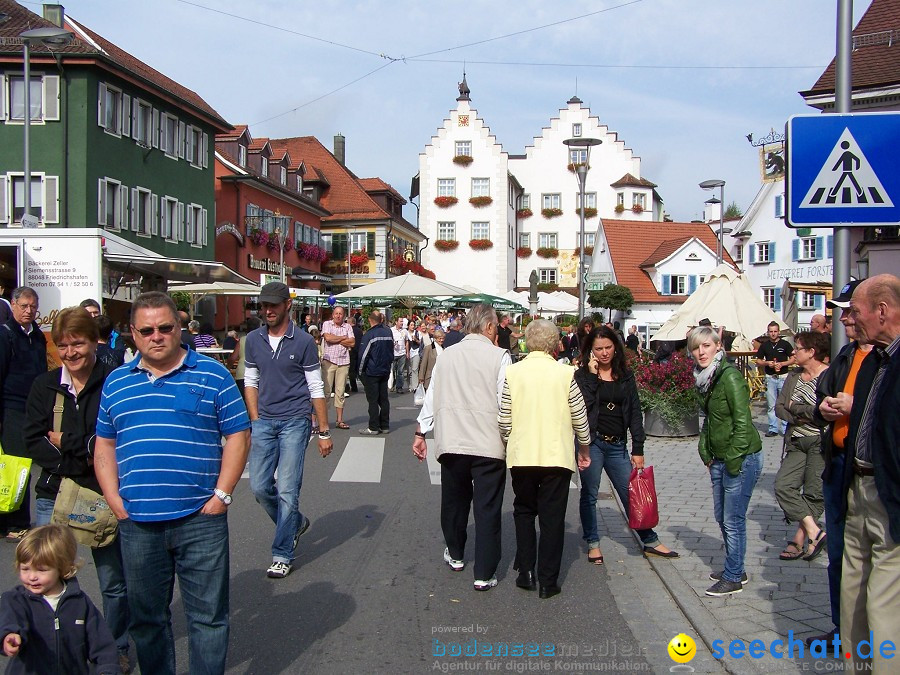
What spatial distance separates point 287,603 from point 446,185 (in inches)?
2523

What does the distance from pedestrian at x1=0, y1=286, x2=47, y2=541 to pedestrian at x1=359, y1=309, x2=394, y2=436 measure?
285 inches

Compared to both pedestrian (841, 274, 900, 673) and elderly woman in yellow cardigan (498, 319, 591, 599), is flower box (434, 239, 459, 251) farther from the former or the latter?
pedestrian (841, 274, 900, 673)

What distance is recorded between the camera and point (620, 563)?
270 inches

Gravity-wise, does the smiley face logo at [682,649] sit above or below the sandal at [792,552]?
below

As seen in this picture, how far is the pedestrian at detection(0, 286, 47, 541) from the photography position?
6.82 metres

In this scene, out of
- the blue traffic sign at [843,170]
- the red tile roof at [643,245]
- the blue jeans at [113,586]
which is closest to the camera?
the blue jeans at [113,586]

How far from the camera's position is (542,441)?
5852 mm

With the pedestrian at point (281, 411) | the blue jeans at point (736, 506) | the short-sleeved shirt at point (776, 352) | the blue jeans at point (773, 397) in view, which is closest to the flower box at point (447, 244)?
the short-sleeved shirt at point (776, 352)

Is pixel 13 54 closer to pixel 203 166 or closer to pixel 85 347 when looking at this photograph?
pixel 203 166

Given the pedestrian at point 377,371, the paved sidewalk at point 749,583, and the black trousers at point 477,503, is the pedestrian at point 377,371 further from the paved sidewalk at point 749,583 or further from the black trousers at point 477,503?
the black trousers at point 477,503

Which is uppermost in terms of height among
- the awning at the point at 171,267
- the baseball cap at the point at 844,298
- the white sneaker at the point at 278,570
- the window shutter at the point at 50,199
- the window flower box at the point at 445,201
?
the window flower box at the point at 445,201

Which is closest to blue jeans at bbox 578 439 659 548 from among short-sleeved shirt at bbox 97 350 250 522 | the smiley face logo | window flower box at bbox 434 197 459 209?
the smiley face logo

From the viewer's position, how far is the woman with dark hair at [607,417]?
6902mm

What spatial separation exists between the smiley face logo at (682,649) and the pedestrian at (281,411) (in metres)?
2.73
